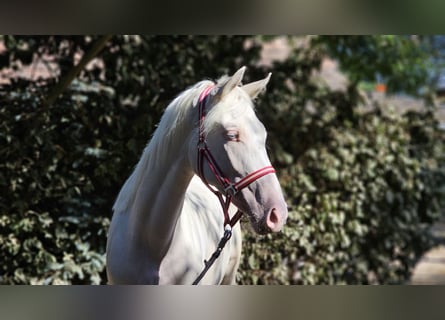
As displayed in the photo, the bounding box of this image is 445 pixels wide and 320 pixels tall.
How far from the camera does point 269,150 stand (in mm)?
6145

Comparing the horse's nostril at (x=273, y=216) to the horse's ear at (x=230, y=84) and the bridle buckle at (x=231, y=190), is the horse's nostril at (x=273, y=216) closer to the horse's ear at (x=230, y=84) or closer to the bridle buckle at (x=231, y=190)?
the bridle buckle at (x=231, y=190)

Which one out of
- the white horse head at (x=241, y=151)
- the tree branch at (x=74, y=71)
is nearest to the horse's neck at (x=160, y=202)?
the white horse head at (x=241, y=151)

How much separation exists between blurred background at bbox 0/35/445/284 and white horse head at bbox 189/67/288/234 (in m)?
1.10

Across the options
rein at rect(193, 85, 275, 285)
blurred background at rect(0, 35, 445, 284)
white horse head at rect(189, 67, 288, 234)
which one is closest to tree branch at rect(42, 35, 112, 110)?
blurred background at rect(0, 35, 445, 284)

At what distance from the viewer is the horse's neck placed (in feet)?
9.37

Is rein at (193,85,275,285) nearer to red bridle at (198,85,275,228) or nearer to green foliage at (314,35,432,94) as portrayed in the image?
red bridle at (198,85,275,228)

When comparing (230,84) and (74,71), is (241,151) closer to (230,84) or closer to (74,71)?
(230,84)

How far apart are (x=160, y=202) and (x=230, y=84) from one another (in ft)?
1.87

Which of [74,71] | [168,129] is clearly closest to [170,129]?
[168,129]

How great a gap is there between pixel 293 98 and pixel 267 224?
4480 millimetres

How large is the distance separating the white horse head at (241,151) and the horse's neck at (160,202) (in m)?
0.13

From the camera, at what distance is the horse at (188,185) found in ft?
8.58
